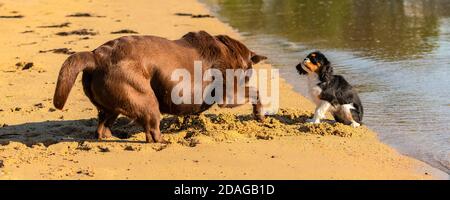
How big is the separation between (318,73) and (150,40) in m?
2.12

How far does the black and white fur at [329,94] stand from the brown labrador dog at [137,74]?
1.11 meters

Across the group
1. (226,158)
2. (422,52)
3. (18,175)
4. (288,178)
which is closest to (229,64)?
(226,158)

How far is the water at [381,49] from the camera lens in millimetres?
7648

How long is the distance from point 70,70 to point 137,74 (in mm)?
636

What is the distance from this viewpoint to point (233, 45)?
754 centimetres

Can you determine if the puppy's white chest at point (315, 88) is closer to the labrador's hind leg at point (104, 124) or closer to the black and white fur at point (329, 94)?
the black and white fur at point (329, 94)

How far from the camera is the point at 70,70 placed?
636cm

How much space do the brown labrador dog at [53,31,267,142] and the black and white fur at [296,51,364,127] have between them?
111cm

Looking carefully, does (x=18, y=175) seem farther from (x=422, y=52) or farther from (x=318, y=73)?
(x=422, y=52)

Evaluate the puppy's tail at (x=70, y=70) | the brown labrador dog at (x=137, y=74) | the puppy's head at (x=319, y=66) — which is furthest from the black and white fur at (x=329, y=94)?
the puppy's tail at (x=70, y=70)

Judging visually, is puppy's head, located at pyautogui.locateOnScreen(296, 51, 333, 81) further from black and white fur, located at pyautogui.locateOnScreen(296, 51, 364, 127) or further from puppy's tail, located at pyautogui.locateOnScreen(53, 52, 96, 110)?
puppy's tail, located at pyautogui.locateOnScreen(53, 52, 96, 110)

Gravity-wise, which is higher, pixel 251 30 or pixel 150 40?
pixel 150 40

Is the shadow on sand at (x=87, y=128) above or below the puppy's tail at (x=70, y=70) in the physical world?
below
